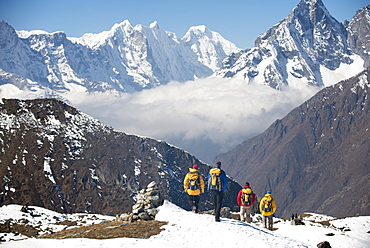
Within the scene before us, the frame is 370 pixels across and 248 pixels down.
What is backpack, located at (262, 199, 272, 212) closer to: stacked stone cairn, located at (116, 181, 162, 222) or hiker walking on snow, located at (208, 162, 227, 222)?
hiker walking on snow, located at (208, 162, 227, 222)

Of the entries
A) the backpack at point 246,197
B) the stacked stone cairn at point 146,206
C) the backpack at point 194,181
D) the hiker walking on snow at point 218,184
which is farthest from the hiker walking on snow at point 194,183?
the backpack at point 246,197

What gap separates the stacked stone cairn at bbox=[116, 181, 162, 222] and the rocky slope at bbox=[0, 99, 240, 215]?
330 feet

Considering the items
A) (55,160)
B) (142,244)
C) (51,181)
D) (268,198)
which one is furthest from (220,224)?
(55,160)

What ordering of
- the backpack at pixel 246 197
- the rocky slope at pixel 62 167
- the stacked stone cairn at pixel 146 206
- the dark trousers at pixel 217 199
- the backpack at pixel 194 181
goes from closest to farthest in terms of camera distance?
1. the dark trousers at pixel 217 199
2. the backpack at pixel 194 181
3. the stacked stone cairn at pixel 146 206
4. the backpack at pixel 246 197
5. the rocky slope at pixel 62 167

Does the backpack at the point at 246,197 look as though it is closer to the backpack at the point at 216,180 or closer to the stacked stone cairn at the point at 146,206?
the backpack at the point at 216,180

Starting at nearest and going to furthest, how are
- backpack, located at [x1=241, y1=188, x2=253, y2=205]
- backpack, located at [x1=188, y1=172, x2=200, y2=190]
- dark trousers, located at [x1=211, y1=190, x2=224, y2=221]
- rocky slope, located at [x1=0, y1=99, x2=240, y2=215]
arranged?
1. dark trousers, located at [x1=211, y1=190, x2=224, y2=221]
2. backpack, located at [x1=188, y1=172, x2=200, y2=190]
3. backpack, located at [x1=241, y1=188, x2=253, y2=205]
4. rocky slope, located at [x1=0, y1=99, x2=240, y2=215]

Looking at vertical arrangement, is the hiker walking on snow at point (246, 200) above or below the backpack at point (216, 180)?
below

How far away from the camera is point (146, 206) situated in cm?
4219

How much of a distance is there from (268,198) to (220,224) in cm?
1066

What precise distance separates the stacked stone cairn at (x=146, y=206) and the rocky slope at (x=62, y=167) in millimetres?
100639

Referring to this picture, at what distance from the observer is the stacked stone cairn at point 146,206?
1571 inches

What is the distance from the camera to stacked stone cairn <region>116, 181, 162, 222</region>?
131ft

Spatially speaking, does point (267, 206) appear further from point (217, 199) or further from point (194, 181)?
point (194, 181)

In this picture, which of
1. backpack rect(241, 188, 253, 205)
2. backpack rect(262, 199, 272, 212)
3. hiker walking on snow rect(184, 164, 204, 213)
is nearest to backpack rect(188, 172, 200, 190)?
hiker walking on snow rect(184, 164, 204, 213)
